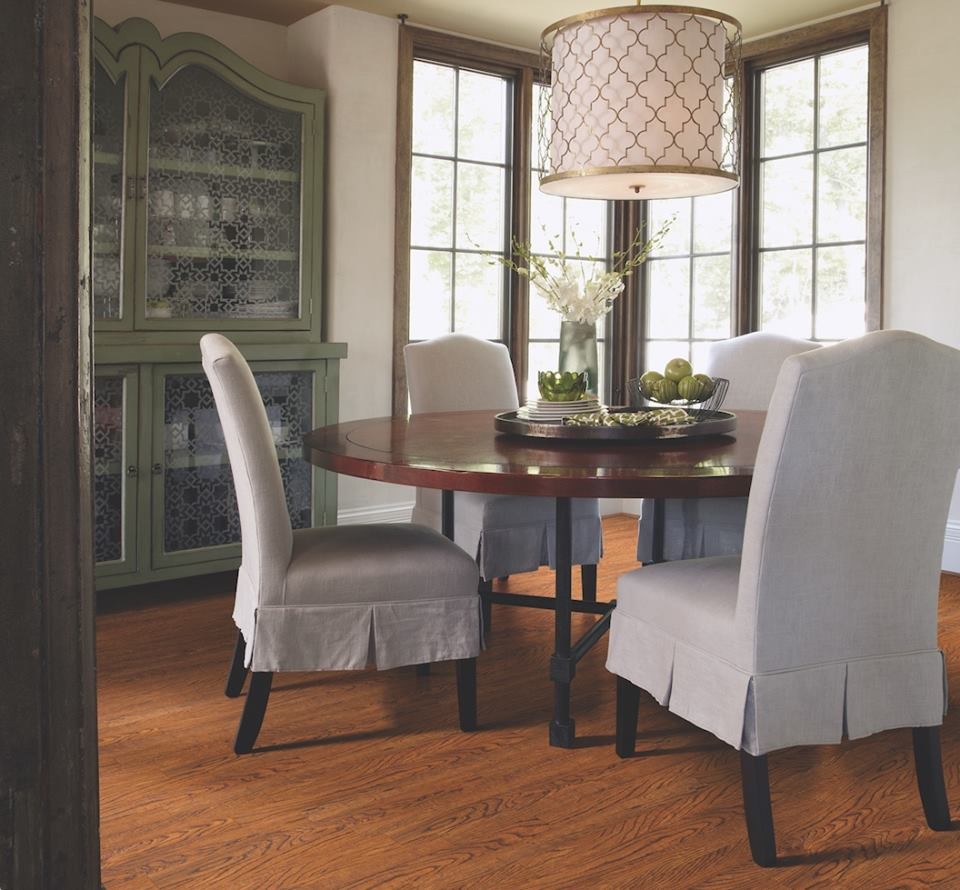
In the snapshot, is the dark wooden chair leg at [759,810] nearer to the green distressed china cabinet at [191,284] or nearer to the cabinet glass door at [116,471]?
the green distressed china cabinet at [191,284]

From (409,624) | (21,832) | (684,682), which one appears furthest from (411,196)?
(21,832)

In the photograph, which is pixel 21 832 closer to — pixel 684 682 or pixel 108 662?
pixel 684 682

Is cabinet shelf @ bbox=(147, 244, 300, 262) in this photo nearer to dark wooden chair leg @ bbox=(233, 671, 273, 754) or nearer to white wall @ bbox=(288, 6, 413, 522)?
white wall @ bbox=(288, 6, 413, 522)

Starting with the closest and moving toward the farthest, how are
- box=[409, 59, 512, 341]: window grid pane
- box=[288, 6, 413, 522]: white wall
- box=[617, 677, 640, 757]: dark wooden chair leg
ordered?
1. box=[617, 677, 640, 757]: dark wooden chair leg
2. box=[288, 6, 413, 522]: white wall
3. box=[409, 59, 512, 341]: window grid pane

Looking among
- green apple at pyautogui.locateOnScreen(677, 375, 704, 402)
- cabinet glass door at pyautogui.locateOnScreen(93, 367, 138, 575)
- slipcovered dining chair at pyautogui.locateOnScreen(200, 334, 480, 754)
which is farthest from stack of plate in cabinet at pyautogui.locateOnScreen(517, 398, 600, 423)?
cabinet glass door at pyautogui.locateOnScreen(93, 367, 138, 575)

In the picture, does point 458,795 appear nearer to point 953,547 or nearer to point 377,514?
point 377,514

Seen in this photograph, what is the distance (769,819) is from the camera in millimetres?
1963

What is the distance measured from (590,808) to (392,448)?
0.93 meters

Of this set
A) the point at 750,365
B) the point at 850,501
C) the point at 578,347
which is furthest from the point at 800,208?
the point at 850,501

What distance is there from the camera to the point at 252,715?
2459mm

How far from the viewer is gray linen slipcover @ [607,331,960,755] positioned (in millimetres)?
1839

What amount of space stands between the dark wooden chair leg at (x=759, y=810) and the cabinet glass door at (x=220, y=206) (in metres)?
2.66

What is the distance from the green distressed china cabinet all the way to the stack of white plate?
4.57 feet

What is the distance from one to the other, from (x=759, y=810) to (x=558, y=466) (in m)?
0.77
